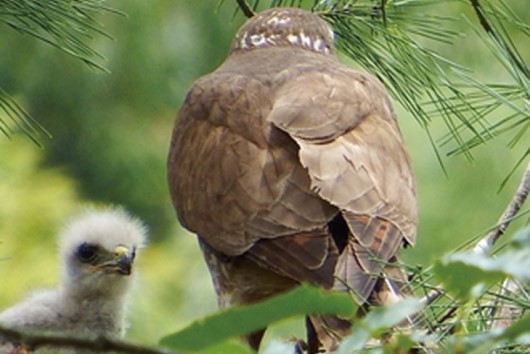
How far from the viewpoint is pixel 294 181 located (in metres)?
3.01

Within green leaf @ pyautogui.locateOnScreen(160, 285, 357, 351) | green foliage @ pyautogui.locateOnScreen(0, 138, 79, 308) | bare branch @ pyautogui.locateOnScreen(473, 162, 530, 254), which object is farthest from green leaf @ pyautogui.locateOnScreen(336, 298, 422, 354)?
green foliage @ pyautogui.locateOnScreen(0, 138, 79, 308)

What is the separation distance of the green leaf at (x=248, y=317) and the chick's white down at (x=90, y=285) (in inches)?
96.7

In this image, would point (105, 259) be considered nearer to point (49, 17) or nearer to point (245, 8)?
point (245, 8)

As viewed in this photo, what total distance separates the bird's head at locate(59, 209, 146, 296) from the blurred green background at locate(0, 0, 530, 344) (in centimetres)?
386

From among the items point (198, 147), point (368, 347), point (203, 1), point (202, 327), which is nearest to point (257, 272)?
point (198, 147)

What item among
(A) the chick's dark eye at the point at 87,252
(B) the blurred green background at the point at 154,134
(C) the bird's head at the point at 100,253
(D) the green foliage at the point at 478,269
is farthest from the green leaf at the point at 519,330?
(B) the blurred green background at the point at 154,134

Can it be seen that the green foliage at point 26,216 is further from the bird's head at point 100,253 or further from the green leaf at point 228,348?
the green leaf at point 228,348

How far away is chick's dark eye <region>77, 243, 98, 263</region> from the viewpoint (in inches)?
149

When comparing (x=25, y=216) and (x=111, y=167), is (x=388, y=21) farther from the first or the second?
(x=111, y=167)

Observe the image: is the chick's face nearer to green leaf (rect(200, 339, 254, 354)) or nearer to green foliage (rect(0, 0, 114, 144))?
green foliage (rect(0, 0, 114, 144))

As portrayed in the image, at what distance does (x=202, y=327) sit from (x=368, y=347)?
61 cm

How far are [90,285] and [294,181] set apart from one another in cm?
90

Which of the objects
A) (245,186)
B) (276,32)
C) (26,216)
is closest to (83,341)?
(245,186)

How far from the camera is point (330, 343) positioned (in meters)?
2.73
